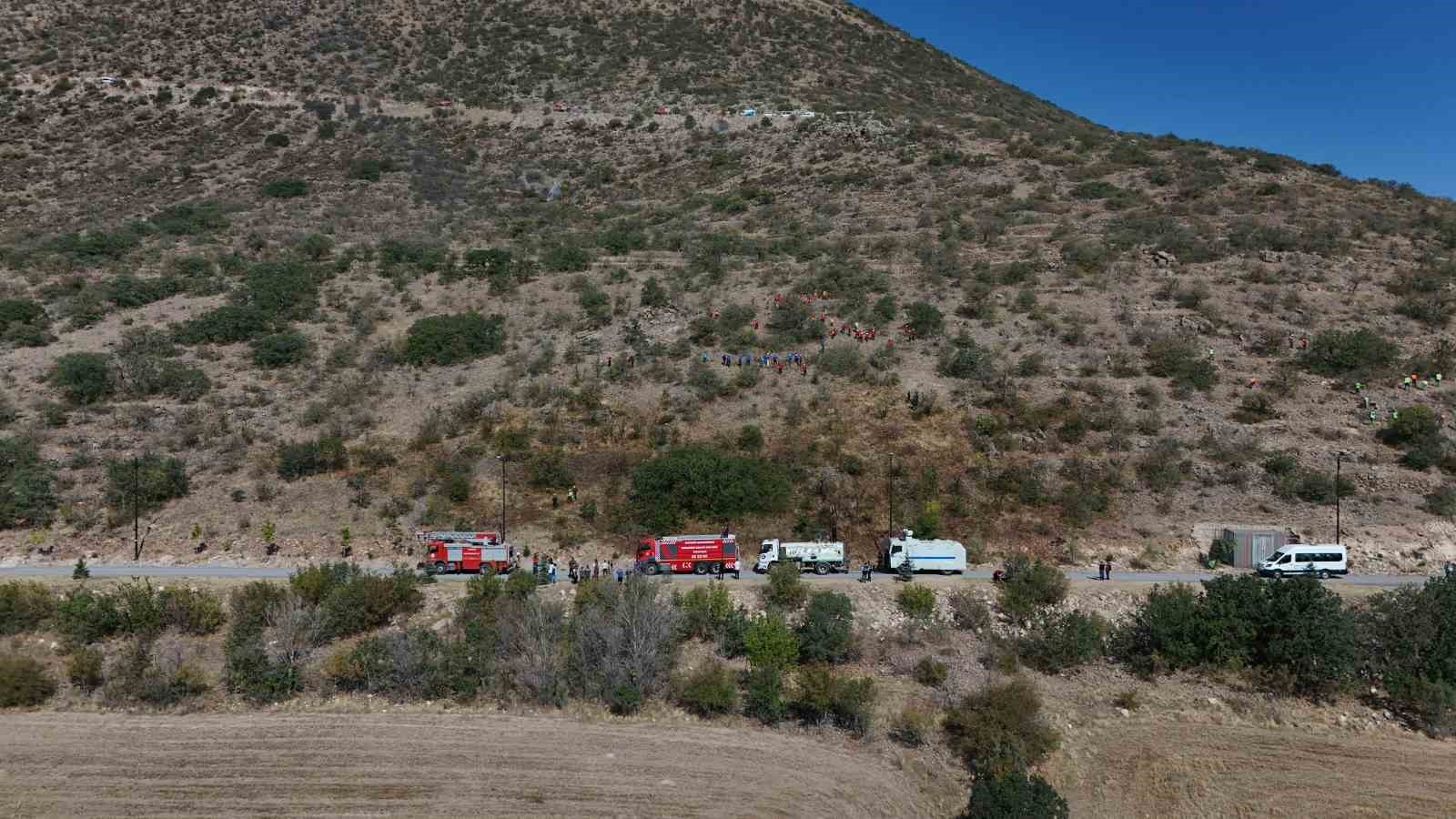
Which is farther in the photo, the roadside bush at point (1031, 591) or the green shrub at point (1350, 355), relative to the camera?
the green shrub at point (1350, 355)

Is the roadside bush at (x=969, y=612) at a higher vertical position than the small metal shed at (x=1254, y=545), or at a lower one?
lower

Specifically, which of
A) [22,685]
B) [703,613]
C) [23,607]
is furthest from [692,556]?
[23,607]

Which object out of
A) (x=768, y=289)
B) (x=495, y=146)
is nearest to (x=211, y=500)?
(x=768, y=289)

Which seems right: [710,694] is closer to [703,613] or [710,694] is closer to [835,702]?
[835,702]

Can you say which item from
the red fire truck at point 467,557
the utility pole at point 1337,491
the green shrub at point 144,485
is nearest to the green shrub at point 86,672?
the red fire truck at point 467,557

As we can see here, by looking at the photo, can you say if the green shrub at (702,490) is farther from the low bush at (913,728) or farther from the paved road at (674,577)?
the low bush at (913,728)

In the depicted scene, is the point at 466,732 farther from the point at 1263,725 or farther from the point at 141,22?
the point at 141,22

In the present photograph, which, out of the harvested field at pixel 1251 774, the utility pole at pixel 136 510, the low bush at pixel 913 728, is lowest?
the harvested field at pixel 1251 774
